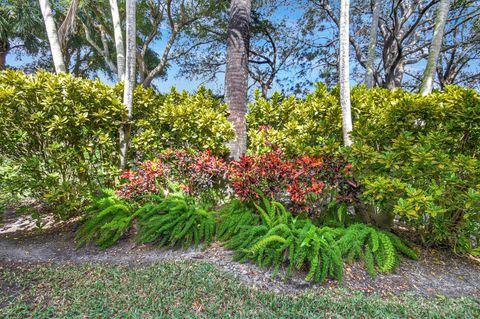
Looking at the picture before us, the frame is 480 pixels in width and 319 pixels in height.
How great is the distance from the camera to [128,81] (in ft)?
14.9

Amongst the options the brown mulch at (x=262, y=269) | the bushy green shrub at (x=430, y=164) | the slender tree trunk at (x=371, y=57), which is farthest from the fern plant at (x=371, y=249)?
the slender tree trunk at (x=371, y=57)

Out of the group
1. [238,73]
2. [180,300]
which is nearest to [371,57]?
[238,73]

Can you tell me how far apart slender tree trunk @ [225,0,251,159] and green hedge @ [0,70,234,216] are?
39cm

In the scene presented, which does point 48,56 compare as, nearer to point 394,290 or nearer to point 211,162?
point 211,162

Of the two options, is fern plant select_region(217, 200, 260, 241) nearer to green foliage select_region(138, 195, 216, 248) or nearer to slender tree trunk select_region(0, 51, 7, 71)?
green foliage select_region(138, 195, 216, 248)

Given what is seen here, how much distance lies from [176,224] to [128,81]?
2.60 m

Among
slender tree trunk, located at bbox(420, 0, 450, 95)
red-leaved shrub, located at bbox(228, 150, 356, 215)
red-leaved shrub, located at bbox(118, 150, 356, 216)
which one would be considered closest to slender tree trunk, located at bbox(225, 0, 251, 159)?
red-leaved shrub, located at bbox(118, 150, 356, 216)

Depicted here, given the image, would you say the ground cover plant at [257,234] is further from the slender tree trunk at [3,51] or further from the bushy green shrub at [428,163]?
the slender tree trunk at [3,51]

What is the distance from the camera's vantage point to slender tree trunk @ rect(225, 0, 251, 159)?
5.31m

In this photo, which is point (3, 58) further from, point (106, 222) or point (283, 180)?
point (283, 180)

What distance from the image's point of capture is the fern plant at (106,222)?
367cm

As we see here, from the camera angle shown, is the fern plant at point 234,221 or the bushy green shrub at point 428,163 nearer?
the bushy green shrub at point 428,163

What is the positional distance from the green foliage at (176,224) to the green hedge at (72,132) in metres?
1.29

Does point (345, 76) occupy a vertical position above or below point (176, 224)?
above
